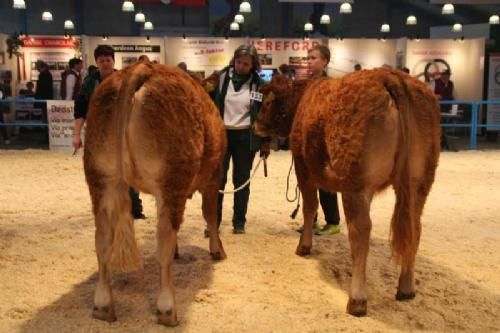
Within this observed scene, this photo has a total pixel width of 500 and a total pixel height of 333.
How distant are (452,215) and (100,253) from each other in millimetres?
4644

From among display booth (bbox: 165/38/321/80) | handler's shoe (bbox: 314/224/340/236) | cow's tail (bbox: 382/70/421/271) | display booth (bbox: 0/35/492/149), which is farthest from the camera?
display booth (bbox: 165/38/321/80)

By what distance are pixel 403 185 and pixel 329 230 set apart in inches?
82.3

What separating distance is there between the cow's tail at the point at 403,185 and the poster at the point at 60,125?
31.5 feet

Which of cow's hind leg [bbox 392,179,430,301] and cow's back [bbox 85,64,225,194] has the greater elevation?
cow's back [bbox 85,64,225,194]

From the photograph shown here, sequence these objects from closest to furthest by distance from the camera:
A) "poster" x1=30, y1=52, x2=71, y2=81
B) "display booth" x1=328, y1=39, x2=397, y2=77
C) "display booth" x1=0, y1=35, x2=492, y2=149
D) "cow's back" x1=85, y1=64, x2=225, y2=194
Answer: "cow's back" x1=85, y1=64, x2=225, y2=194, "poster" x1=30, y1=52, x2=71, y2=81, "display booth" x1=0, y1=35, x2=492, y2=149, "display booth" x1=328, y1=39, x2=397, y2=77

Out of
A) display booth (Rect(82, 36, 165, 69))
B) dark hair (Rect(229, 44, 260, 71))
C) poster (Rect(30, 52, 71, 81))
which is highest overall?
display booth (Rect(82, 36, 165, 69))

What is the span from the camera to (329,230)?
5.84 m

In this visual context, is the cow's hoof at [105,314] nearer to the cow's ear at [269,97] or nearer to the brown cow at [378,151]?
the brown cow at [378,151]

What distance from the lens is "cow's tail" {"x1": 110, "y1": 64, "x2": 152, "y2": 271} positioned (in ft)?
11.5

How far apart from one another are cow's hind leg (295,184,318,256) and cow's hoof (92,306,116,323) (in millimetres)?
2027

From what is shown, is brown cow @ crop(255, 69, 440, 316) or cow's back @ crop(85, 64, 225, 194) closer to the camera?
cow's back @ crop(85, 64, 225, 194)

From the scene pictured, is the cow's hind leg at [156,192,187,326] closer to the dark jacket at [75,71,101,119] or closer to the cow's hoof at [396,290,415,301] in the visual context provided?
the cow's hoof at [396,290,415,301]

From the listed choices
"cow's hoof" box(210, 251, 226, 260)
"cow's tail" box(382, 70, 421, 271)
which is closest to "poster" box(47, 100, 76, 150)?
"cow's hoof" box(210, 251, 226, 260)

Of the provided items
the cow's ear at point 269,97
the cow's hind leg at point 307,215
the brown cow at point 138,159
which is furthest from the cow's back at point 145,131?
the cow's hind leg at point 307,215
